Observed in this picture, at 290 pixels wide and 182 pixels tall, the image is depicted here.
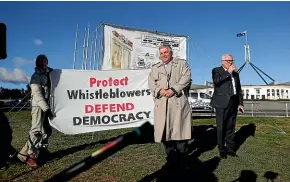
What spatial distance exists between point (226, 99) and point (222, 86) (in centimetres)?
29

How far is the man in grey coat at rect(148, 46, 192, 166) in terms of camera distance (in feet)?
15.6

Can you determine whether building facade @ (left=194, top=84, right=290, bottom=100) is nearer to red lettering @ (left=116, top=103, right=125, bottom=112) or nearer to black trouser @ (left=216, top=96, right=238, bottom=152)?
red lettering @ (left=116, top=103, right=125, bottom=112)

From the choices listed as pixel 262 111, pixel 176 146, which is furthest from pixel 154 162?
pixel 262 111

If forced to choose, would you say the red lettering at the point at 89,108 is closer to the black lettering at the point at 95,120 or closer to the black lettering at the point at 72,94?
the black lettering at the point at 95,120

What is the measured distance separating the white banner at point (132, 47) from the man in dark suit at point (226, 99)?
4339 millimetres

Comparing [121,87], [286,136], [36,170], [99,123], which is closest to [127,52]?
[121,87]

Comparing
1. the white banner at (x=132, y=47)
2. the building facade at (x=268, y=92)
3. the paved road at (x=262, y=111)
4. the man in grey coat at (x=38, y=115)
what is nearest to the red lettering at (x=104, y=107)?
the man in grey coat at (x=38, y=115)

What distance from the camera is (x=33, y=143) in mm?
5691

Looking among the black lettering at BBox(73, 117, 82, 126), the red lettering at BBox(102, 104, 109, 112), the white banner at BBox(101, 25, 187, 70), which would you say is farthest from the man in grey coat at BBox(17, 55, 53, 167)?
the white banner at BBox(101, 25, 187, 70)

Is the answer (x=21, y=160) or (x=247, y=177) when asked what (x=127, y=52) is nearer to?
(x=21, y=160)

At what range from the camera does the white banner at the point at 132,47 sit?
10.1 metres

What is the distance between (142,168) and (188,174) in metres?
0.80

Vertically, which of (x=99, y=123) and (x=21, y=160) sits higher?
(x=99, y=123)

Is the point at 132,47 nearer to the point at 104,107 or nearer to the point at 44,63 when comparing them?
the point at 104,107
